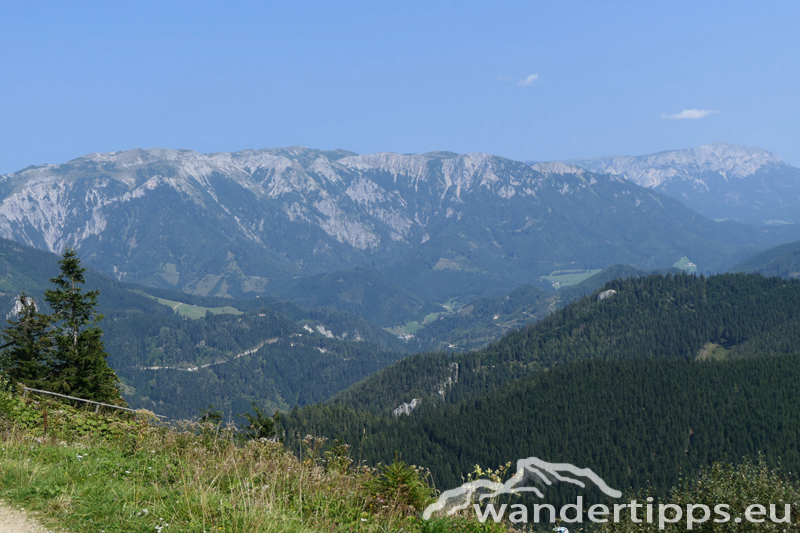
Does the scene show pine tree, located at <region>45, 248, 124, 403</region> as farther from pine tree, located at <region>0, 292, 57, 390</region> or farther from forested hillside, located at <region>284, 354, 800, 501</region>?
forested hillside, located at <region>284, 354, 800, 501</region>

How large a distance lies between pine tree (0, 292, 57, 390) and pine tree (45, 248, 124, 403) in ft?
2.19

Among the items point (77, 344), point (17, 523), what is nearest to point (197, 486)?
point (17, 523)

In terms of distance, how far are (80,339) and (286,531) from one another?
36.8m

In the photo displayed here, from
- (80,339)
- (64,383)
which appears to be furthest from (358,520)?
(80,339)

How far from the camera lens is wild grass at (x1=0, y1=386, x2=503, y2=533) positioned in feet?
38.5

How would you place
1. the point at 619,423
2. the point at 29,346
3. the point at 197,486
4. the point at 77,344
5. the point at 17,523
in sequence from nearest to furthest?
the point at 17,523 → the point at 197,486 → the point at 29,346 → the point at 77,344 → the point at 619,423

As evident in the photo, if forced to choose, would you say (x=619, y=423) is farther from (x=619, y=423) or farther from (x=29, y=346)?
(x=29, y=346)

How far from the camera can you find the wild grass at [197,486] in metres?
11.7

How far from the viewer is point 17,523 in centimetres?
1176

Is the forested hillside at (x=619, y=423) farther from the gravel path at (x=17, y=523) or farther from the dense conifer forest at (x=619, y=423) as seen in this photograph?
the gravel path at (x=17, y=523)

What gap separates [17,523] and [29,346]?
3369 centimetres

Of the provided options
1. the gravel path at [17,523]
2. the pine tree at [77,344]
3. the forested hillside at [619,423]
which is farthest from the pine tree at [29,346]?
the forested hillside at [619,423]

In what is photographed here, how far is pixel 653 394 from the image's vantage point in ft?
562

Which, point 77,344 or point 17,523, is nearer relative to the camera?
point 17,523
